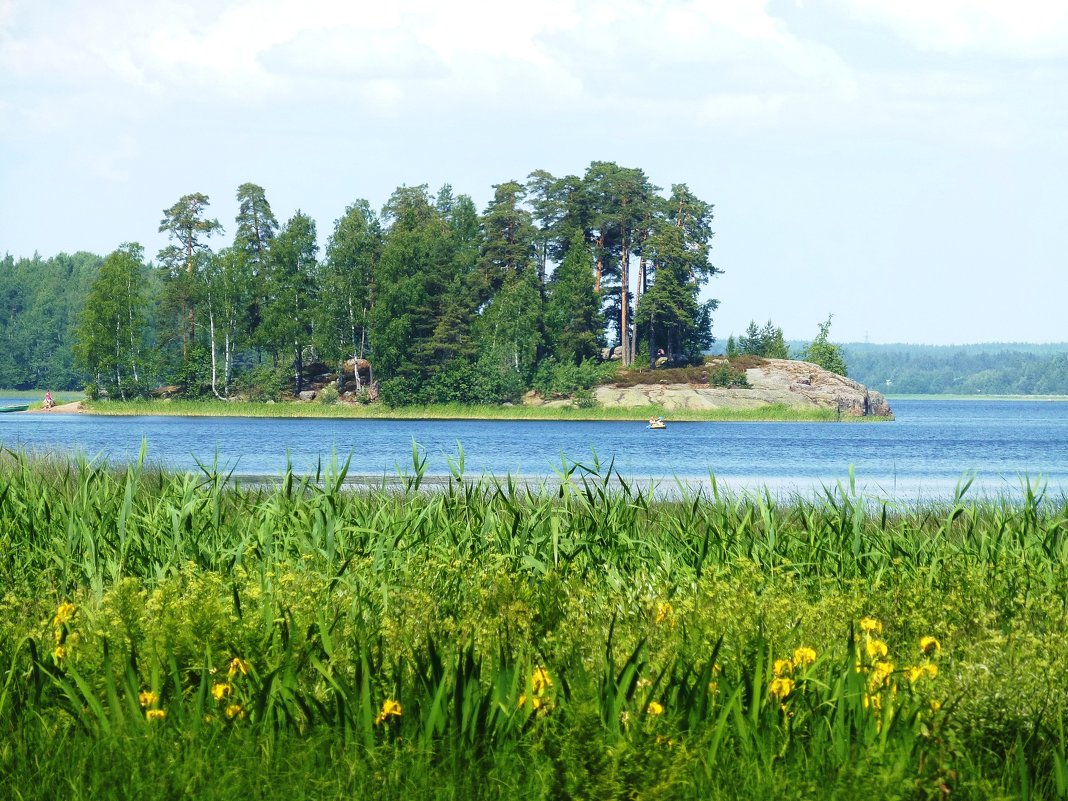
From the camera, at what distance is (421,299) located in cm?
7488

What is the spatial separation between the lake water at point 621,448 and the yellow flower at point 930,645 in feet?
49.3

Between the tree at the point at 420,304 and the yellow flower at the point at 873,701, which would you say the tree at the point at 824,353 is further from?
the yellow flower at the point at 873,701

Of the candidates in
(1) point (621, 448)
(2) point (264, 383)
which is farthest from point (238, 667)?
(2) point (264, 383)

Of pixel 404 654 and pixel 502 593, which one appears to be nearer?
pixel 404 654

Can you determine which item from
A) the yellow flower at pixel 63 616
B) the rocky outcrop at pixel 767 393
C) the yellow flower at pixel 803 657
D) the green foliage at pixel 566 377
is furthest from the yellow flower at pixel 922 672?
the green foliage at pixel 566 377

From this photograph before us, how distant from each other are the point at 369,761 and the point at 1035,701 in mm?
2260

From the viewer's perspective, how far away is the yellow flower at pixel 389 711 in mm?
4125

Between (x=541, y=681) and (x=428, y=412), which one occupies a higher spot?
(x=541, y=681)

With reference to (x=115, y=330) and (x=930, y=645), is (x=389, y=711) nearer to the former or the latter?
(x=930, y=645)

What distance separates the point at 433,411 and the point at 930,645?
6855cm

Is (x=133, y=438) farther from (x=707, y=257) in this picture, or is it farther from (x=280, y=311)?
(x=707, y=257)

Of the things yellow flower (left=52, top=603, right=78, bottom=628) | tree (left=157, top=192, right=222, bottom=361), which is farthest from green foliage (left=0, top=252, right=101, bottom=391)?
yellow flower (left=52, top=603, right=78, bottom=628)

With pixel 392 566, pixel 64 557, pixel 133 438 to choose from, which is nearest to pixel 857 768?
pixel 392 566

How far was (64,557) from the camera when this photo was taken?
703 centimetres
